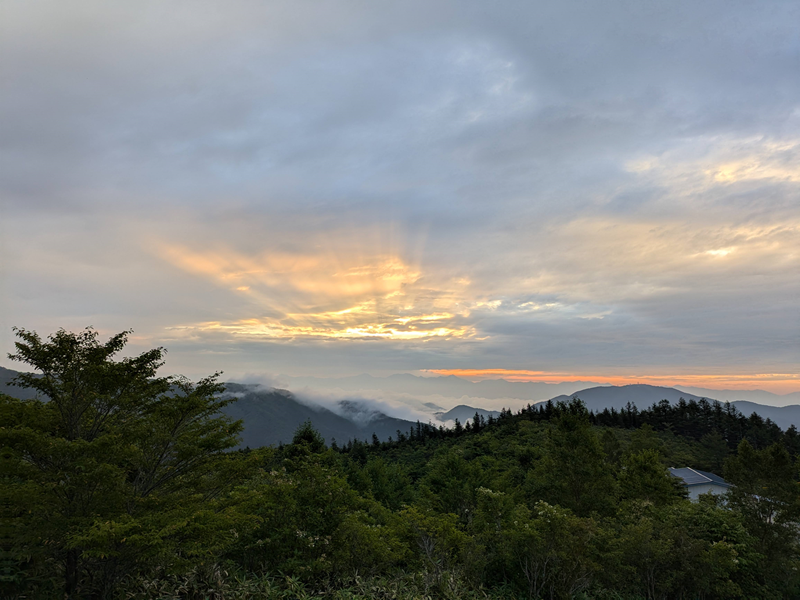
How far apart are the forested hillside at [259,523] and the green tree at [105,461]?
44 mm

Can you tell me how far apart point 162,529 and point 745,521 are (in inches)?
1407

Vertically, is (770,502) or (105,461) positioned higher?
(105,461)

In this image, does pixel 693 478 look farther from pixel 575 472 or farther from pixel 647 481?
pixel 575 472

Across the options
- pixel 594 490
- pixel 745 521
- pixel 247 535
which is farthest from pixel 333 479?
pixel 745 521

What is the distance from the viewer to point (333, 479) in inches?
655

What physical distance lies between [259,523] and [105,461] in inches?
244

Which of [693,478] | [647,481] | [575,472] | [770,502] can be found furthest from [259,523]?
[693,478]

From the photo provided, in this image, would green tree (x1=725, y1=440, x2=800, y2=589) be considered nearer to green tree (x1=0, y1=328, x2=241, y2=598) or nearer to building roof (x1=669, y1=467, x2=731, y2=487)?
building roof (x1=669, y1=467, x2=731, y2=487)

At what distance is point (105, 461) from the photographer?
395 inches

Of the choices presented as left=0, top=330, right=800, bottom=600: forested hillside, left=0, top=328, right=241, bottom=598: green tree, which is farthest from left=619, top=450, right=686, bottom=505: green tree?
left=0, top=328, right=241, bottom=598: green tree

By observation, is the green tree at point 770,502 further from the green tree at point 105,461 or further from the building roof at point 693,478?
the green tree at point 105,461

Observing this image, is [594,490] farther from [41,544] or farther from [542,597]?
[41,544]

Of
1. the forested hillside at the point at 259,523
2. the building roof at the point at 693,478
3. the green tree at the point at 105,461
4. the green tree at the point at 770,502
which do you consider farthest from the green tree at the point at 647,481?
the green tree at the point at 105,461

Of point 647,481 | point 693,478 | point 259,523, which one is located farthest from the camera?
point 693,478
